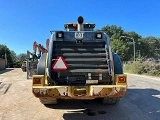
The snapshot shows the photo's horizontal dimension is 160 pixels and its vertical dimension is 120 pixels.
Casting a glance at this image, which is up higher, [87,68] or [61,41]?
[61,41]

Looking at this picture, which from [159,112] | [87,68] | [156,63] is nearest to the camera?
[87,68]

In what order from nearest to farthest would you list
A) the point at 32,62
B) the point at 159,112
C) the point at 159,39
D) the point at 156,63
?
the point at 159,112 < the point at 32,62 < the point at 156,63 < the point at 159,39

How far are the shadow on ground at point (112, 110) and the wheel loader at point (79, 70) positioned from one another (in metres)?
0.64

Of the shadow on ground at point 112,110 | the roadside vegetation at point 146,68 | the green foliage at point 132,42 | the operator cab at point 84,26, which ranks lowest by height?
the shadow on ground at point 112,110

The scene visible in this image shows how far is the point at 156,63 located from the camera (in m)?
28.2

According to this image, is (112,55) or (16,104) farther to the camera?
(16,104)

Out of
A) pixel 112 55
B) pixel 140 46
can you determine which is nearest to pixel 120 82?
pixel 112 55

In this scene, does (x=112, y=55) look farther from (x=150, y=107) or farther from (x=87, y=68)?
(x=150, y=107)

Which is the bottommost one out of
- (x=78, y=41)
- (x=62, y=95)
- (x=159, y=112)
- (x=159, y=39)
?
(x=159, y=112)

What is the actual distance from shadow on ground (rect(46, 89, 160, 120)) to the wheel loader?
643mm

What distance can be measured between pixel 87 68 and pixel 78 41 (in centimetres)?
84

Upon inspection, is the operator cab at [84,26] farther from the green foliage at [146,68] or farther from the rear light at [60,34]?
the green foliage at [146,68]

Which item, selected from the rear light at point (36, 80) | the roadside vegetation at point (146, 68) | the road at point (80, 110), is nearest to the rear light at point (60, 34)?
the rear light at point (36, 80)

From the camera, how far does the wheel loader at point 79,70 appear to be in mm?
6566
